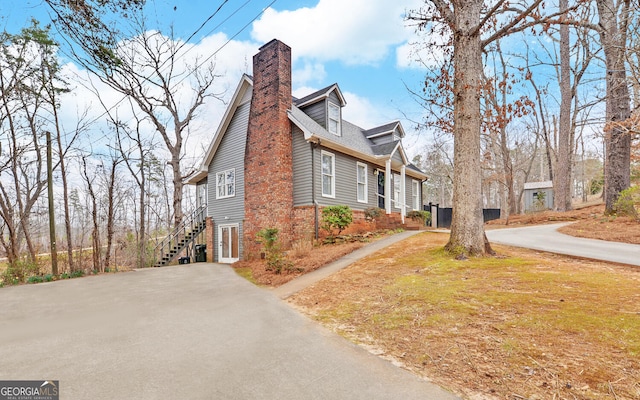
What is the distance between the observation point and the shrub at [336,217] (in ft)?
37.5

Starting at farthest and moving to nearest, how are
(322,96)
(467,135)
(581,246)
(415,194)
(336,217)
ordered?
(415,194) → (322,96) → (336,217) → (581,246) → (467,135)

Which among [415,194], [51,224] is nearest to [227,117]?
[51,224]

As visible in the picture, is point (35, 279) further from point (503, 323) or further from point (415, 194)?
point (415, 194)

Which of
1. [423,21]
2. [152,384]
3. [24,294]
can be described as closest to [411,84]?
[423,21]

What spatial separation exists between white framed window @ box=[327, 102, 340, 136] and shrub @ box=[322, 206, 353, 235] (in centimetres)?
489

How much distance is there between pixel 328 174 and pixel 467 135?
6.85 meters

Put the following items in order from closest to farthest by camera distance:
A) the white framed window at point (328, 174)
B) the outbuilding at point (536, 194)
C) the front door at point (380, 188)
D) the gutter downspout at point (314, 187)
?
the gutter downspout at point (314, 187) → the white framed window at point (328, 174) → the front door at point (380, 188) → the outbuilding at point (536, 194)

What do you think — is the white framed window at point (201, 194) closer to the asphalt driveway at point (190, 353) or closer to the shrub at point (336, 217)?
the shrub at point (336, 217)

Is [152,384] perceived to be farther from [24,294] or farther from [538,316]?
[24,294]

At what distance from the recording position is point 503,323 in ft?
11.9

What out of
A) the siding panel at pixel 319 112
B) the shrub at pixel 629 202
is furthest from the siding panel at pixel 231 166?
the shrub at pixel 629 202

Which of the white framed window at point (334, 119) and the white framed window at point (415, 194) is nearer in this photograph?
the white framed window at point (334, 119)

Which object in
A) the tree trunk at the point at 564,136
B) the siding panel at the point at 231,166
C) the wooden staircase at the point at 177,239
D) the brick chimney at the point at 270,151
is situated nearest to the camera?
the brick chimney at the point at 270,151

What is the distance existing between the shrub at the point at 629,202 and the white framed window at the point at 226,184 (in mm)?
15805
